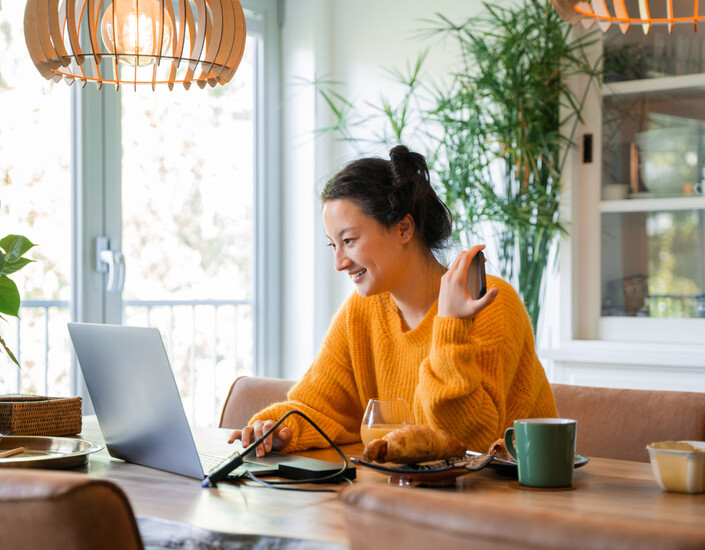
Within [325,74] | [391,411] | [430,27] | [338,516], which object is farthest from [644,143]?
[338,516]

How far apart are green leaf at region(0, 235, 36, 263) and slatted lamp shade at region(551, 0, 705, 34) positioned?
1.02 m

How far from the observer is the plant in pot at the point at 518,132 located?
10.2 ft

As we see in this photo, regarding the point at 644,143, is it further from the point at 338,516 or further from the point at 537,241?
the point at 338,516

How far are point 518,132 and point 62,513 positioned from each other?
102 inches

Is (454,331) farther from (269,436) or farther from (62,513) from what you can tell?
(62,513)

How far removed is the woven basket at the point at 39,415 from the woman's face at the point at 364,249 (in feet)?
1.99

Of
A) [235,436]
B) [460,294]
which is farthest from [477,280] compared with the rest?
[235,436]

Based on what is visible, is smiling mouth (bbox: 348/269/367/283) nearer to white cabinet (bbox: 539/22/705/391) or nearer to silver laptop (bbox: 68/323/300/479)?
silver laptop (bbox: 68/323/300/479)

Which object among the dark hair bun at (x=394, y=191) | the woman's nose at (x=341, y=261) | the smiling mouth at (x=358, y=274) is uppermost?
the dark hair bun at (x=394, y=191)

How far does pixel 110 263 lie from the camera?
10.9 ft

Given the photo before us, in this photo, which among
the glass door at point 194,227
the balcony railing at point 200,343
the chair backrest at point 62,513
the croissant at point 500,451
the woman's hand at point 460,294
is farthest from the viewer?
the balcony railing at point 200,343

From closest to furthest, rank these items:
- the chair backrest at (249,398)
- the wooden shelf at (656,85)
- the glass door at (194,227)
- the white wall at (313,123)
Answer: the chair backrest at (249,398), the wooden shelf at (656,85), the glass door at (194,227), the white wall at (313,123)

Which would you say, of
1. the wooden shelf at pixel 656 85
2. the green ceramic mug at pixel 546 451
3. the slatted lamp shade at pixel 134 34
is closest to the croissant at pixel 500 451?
the green ceramic mug at pixel 546 451

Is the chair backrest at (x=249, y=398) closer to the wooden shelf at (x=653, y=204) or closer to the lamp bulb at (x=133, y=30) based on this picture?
the lamp bulb at (x=133, y=30)
